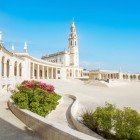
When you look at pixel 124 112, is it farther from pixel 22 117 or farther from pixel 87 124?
pixel 22 117

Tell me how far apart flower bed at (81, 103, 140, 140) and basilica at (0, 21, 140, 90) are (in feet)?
72.7

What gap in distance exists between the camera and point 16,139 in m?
9.20

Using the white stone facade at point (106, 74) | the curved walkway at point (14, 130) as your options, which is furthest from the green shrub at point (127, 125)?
the white stone facade at point (106, 74)

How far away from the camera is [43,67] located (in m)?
75.1

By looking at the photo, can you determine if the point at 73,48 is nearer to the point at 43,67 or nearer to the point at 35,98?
the point at 43,67

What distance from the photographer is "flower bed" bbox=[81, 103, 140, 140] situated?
425 inches

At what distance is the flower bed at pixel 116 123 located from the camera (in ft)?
35.4

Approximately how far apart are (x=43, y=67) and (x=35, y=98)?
60677 mm

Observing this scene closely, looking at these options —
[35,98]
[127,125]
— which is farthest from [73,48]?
[127,125]

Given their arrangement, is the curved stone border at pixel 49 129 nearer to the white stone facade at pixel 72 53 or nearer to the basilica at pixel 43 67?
the basilica at pixel 43 67

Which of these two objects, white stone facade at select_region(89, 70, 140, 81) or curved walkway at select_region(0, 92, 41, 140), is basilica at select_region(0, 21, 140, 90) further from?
curved walkway at select_region(0, 92, 41, 140)

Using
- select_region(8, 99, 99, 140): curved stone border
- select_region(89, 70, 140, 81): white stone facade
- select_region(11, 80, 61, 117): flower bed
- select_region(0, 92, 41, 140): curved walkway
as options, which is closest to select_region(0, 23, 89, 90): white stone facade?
select_region(89, 70, 140, 81): white stone facade

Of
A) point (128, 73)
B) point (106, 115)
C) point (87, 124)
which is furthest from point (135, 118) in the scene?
point (128, 73)

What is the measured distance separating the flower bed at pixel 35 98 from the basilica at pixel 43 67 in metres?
17.2
